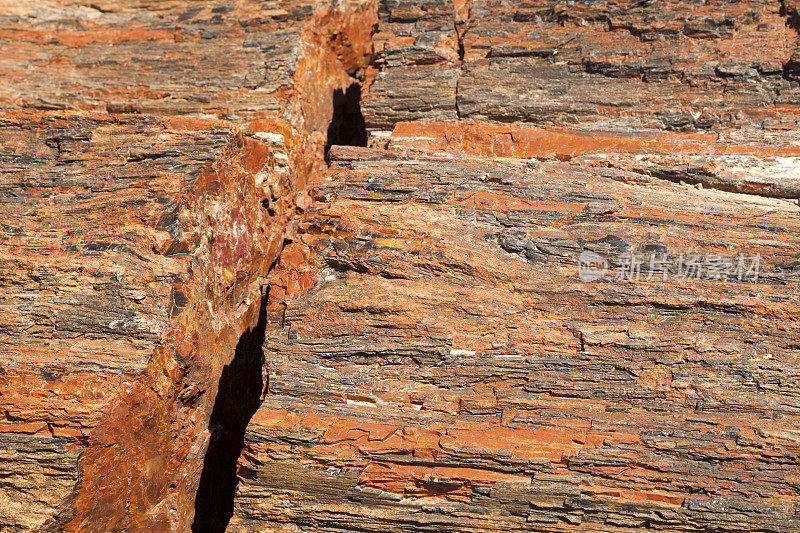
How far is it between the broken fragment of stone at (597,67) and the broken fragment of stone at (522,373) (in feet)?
4.07

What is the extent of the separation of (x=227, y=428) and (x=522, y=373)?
2137 millimetres

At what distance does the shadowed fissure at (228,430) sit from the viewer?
3992mm

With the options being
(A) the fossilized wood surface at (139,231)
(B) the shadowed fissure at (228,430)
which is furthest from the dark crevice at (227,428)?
(A) the fossilized wood surface at (139,231)

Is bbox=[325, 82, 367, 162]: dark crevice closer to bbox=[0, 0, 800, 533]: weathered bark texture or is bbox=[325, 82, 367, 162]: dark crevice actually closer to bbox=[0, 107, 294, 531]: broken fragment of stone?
bbox=[0, 0, 800, 533]: weathered bark texture

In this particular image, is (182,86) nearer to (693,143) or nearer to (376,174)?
(376,174)

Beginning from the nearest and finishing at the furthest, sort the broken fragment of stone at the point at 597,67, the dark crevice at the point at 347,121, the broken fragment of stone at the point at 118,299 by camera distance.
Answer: the broken fragment of stone at the point at 118,299
the broken fragment of stone at the point at 597,67
the dark crevice at the point at 347,121

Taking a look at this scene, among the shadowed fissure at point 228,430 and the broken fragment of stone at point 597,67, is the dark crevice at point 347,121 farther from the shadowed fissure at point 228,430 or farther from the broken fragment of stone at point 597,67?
the shadowed fissure at point 228,430

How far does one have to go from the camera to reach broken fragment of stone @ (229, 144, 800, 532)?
127 inches

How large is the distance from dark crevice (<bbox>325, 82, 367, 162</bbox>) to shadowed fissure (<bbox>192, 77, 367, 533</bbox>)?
7.54 ft

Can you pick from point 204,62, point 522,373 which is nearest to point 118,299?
point 522,373

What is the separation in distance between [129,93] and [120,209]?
2.07 metres

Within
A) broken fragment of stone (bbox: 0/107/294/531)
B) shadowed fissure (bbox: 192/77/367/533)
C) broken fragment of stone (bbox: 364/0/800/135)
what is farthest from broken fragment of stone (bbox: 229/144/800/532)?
broken fragment of stone (bbox: 364/0/800/135)

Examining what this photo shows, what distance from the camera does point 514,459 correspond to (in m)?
3.23

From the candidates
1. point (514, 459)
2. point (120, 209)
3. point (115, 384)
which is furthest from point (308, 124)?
point (514, 459)
